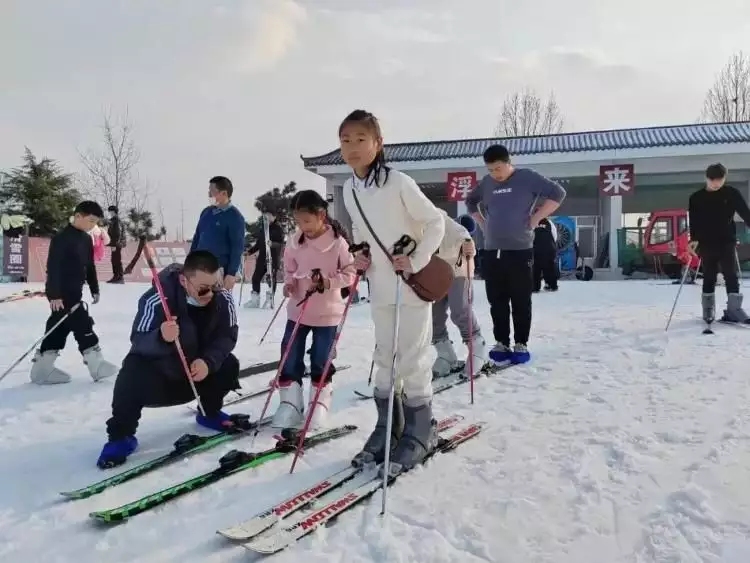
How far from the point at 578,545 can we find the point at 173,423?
2.42 metres

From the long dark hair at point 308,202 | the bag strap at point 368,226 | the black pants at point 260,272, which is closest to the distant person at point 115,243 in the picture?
the black pants at point 260,272

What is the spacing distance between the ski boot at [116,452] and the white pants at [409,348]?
126 centimetres

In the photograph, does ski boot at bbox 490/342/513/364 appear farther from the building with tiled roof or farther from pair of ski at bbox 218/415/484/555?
the building with tiled roof

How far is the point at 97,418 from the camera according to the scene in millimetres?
3775

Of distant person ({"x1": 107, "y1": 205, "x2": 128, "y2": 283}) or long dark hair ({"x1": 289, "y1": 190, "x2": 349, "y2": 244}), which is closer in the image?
long dark hair ({"x1": 289, "y1": 190, "x2": 349, "y2": 244})

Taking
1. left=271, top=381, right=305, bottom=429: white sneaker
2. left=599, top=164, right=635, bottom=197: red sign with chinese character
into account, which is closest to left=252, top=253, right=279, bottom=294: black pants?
left=271, top=381, right=305, bottom=429: white sneaker

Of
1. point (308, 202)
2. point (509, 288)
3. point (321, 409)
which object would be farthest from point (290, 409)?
point (509, 288)

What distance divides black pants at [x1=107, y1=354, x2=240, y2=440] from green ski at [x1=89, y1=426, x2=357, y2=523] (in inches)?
21.9

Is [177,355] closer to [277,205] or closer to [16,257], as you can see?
[16,257]

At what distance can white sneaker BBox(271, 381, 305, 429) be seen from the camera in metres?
3.38

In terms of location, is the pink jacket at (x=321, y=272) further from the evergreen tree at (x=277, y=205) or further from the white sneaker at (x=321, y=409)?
the evergreen tree at (x=277, y=205)

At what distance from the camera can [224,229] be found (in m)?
5.56

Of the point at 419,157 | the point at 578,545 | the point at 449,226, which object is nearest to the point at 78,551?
the point at 578,545

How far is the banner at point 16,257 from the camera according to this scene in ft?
56.9
